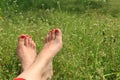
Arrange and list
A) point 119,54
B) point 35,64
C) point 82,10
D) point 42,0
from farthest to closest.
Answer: point 42,0 < point 82,10 < point 119,54 < point 35,64

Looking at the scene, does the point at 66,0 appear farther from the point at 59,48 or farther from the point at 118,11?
the point at 59,48

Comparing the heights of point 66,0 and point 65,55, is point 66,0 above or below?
below

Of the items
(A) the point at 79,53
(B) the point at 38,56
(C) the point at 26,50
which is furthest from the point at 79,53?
(C) the point at 26,50

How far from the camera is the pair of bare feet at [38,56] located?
2.80 metres

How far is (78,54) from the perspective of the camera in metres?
3.04

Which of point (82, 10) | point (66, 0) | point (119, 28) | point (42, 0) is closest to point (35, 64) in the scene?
point (119, 28)

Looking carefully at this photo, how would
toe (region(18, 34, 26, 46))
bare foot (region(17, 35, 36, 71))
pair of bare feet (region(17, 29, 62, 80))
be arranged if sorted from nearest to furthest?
1. pair of bare feet (region(17, 29, 62, 80))
2. bare foot (region(17, 35, 36, 71))
3. toe (region(18, 34, 26, 46))

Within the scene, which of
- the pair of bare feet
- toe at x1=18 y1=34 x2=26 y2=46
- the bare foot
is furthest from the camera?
toe at x1=18 y1=34 x2=26 y2=46

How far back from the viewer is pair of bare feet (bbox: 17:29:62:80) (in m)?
2.80

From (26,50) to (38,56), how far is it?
39cm

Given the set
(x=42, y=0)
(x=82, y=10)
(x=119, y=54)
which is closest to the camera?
(x=119, y=54)

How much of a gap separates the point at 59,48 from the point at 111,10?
4.03 metres

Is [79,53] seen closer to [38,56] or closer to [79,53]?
[79,53]

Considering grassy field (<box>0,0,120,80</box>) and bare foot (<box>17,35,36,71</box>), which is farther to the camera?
bare foot (<box>17,35,36,71</box>)
